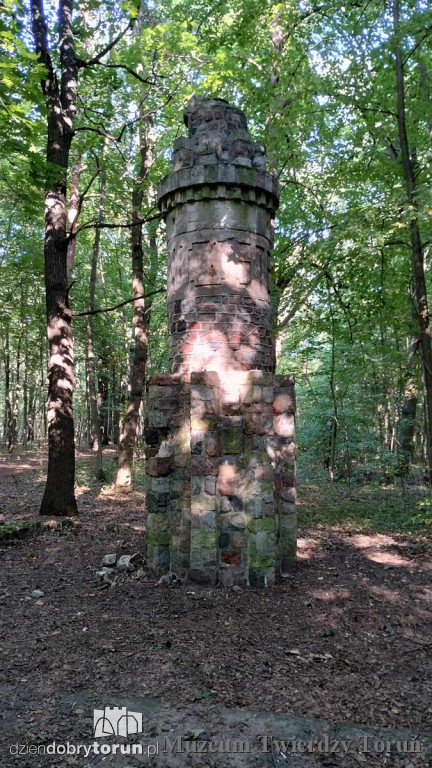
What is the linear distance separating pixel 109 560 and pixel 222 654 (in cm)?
260

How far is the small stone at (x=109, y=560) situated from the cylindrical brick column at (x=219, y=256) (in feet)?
8.26

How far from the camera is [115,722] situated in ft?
10.0

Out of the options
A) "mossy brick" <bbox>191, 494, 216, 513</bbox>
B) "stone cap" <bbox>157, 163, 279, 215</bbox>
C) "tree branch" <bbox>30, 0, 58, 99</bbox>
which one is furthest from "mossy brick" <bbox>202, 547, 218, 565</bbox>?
"tree branch" <bbox>30, 0, 58, 99</bbox>

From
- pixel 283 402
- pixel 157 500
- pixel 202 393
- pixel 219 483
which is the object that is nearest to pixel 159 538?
pixel 157 500

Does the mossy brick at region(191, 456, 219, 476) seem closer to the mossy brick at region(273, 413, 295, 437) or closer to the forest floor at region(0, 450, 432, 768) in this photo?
the mossy brick at region(273, 413, 295, 437)

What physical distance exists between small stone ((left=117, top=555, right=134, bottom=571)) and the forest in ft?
0.27

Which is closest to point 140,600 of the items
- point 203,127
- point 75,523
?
point 75,523

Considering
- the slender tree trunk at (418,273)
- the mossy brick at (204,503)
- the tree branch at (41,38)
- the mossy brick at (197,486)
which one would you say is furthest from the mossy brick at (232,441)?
the tree branch at (41,38)

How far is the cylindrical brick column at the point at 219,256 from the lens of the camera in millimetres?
5648

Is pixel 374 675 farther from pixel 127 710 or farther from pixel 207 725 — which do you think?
pixel 127 710

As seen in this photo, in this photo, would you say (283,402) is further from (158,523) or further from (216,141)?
(216,141)

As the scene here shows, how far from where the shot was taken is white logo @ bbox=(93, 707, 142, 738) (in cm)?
299

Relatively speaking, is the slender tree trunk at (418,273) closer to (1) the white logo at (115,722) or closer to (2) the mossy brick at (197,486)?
(2) the mossy brick at (197,486)

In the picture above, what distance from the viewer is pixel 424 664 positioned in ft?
12.4
